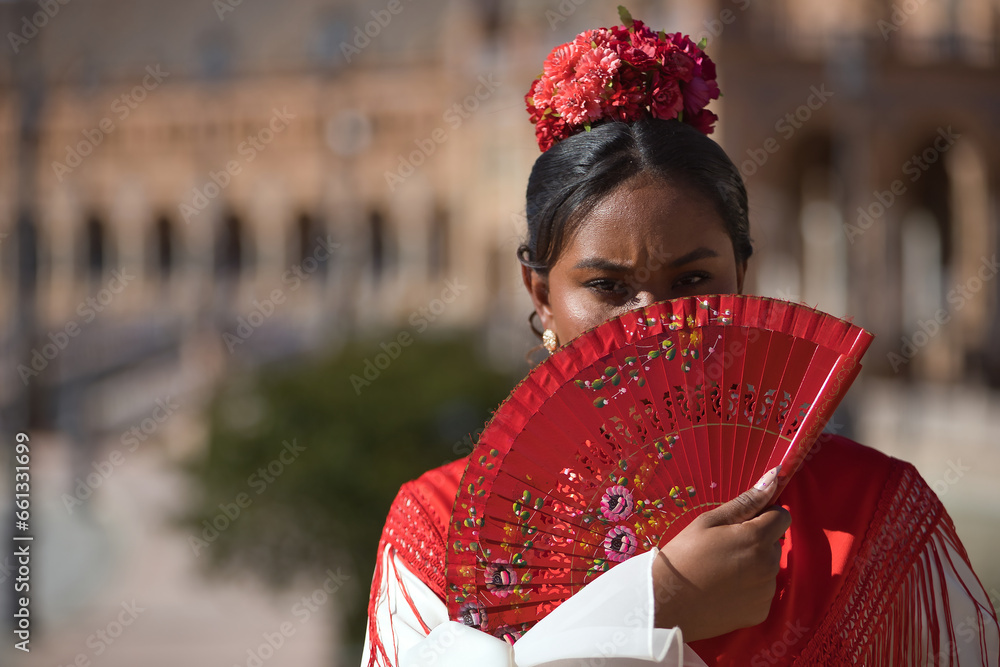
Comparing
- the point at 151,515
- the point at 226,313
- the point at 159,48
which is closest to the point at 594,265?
the point at 151,515

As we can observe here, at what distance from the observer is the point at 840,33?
16.4 m

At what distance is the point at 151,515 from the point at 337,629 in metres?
5.98

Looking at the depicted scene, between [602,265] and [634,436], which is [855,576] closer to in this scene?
[634,436]

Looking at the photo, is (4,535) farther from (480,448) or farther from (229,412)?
(480,448)
